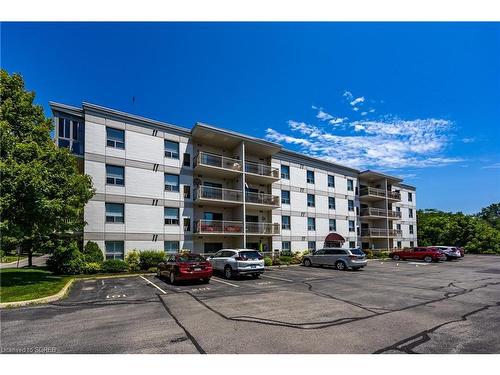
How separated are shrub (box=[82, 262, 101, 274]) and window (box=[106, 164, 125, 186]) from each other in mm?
5791

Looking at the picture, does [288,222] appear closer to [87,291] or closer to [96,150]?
[96,150]

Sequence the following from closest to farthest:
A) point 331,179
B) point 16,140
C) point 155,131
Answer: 1. point 16,140
2. point 155,131
3. point 331,179

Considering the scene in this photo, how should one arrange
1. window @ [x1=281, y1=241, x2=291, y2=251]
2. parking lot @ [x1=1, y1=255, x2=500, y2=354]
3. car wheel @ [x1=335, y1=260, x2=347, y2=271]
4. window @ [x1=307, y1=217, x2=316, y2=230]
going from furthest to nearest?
window @ [x1=307, y1=217, x2=316, y2=230] → window @ [x1=281, y1=241, x2=291, y2=251] → car wheel @ [x1=335, y1=260, x2=347, y2=271] → parking lot @ [x1=1, y1=255, x2=500, y2=354]

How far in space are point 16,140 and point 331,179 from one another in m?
30.1

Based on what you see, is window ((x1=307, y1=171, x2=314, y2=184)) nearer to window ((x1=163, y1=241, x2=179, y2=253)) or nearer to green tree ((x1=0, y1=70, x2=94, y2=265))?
window ((x1=163, y1=241, x2=179, y2=253))

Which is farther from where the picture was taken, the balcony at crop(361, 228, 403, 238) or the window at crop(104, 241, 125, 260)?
the balcony at crop(361, 228, 403, 238)

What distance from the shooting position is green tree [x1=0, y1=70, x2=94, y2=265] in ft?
39.7

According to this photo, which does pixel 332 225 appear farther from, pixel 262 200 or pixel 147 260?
pixel 147 260

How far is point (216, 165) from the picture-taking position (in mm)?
25156

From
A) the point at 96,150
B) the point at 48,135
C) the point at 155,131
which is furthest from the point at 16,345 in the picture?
the point at 155,131

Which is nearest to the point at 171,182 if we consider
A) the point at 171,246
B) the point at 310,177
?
the point at 171,246

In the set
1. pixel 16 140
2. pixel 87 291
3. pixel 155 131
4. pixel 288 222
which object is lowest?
pixel 87 291

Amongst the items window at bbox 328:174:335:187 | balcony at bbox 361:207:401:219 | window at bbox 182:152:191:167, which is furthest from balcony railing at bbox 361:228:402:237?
window at bbox 182:152:191:167

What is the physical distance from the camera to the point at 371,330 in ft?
22.0
